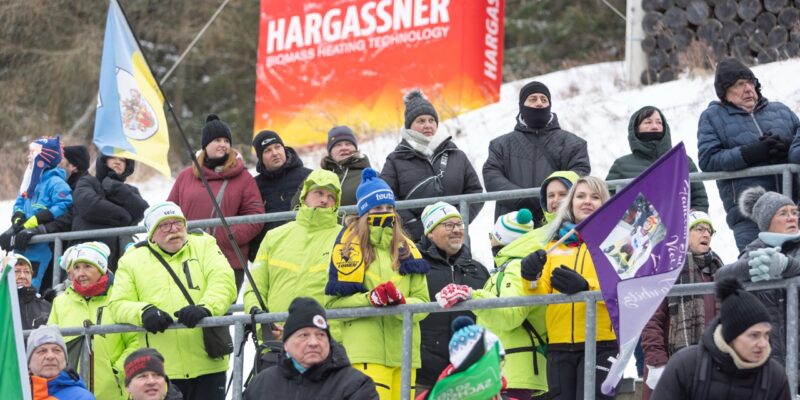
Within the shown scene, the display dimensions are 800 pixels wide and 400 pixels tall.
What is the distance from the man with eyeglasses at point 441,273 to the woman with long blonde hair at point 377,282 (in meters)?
0.23

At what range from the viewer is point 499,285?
10.8 meters

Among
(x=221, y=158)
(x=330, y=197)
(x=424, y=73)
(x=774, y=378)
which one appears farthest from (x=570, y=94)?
(x=774, y=378)

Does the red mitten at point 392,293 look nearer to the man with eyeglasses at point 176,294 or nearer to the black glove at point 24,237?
the man with eyeglasses at point 176,294

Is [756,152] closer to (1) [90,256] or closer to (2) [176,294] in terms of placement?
(2) [176,294]

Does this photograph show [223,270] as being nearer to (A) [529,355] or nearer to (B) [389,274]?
(B) [389,274]

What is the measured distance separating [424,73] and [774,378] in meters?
11.8

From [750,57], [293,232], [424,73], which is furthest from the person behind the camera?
[424,73]

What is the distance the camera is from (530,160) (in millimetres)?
12977

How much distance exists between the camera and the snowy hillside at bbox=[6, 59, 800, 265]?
57.6 feet

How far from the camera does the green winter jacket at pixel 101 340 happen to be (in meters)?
12.0

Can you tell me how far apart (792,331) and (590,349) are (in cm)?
109

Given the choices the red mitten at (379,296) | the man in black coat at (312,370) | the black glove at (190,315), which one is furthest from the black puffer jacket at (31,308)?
the man in black coat at (312,370)

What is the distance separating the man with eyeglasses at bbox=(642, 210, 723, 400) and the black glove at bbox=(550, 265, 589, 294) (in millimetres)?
803

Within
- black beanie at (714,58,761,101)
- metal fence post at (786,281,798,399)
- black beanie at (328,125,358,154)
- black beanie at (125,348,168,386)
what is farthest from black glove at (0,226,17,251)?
metal fence post at (786,281,798,399)
